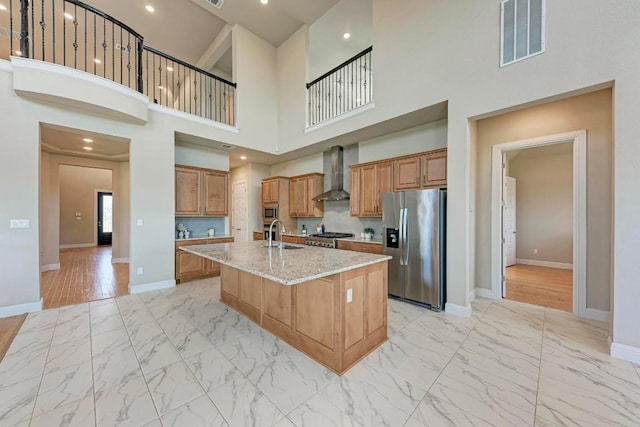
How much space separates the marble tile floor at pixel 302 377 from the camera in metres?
1.67

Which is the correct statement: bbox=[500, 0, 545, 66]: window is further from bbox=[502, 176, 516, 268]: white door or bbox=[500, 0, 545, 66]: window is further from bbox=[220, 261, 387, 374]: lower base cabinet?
bbox=[502, 176, 516, 268]: white door

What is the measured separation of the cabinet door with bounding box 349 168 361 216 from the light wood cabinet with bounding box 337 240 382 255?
70 cm

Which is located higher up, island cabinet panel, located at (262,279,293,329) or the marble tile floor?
island cabinet panel, located at (262,279,293,329)

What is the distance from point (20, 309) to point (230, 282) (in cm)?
277

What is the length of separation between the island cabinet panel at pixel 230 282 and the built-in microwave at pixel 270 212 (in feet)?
9.32

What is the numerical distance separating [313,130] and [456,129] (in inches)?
115

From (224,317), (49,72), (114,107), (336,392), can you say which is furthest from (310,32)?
(336,392)

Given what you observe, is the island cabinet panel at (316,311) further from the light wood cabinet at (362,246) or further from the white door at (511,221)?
the white door at (511,221)

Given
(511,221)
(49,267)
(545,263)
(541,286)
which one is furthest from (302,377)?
(49,267)

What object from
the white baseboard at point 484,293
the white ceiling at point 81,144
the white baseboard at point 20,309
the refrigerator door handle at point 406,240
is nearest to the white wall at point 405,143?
the refrigerator door handle at point 406,240

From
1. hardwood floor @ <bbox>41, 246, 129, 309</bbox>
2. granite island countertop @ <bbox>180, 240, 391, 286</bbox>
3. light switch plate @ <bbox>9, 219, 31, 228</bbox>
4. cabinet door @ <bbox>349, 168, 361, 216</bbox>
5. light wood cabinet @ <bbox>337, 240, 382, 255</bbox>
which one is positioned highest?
cabinet door @ <bbox>349, 168, 361, 216</bbox>

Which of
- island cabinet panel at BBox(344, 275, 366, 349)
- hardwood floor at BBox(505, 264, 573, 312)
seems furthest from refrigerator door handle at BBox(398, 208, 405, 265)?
hardwood floor at BBox(505, 264, 573, 312)

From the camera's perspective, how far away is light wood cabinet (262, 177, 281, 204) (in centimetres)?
646

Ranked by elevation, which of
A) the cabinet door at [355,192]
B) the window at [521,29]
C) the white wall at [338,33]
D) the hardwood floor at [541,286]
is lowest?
the hardwood floor at [541,286]
